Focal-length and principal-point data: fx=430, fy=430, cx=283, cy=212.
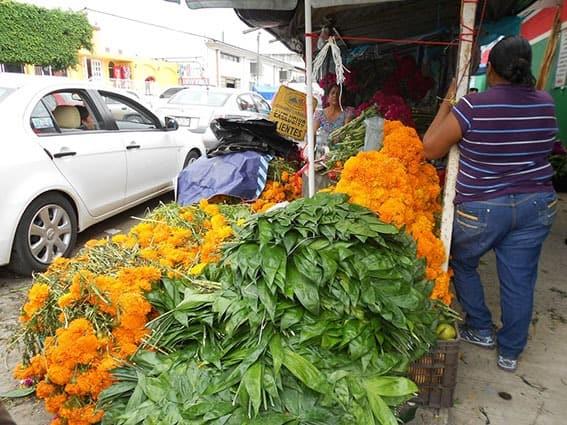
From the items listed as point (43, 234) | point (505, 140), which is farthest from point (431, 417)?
point (43, 234)

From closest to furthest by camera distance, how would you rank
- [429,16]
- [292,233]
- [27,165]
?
[292,233] < [27,165] < [429,16]

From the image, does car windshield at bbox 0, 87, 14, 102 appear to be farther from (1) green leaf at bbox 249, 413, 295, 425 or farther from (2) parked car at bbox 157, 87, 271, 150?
(2) parked car at bbox 157, 87, 271, 150

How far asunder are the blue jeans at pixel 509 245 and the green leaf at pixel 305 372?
140 cm

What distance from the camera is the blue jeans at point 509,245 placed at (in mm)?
2443

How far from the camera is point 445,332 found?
2.38 m

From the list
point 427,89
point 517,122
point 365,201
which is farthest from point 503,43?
point 427,89

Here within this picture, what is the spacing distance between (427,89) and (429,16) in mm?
1166

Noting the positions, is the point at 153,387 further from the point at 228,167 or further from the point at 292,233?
the point at 228,167

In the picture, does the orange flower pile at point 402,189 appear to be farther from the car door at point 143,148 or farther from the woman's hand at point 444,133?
the car door at point 143,148

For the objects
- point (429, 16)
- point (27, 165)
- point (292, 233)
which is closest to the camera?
point (292, 233)

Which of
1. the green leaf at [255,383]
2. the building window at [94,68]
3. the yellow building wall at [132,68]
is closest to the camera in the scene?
the green leaf at [255,383]

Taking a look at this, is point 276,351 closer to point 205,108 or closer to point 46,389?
point 46,389

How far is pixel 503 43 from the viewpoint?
7.56 feet

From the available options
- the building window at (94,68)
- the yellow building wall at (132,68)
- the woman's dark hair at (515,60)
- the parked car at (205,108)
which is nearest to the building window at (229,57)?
the yellow building wall at (132,68)
